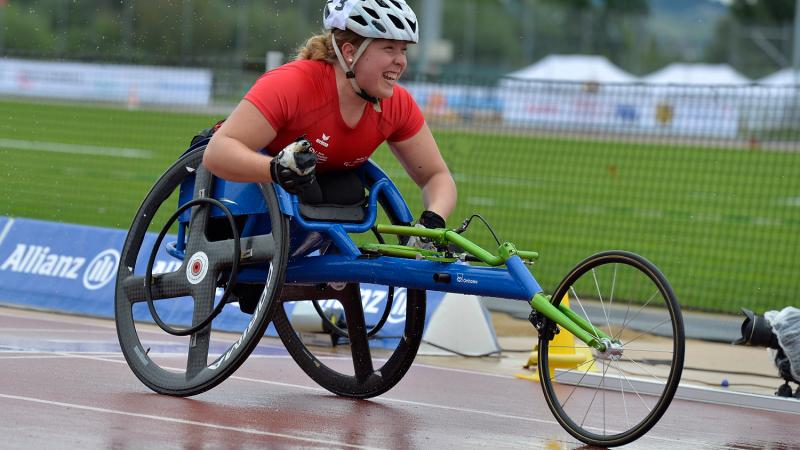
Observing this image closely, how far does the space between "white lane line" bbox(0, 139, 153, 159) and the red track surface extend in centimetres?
2000

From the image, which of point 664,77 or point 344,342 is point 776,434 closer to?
point 344,342

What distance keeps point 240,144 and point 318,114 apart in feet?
1.44

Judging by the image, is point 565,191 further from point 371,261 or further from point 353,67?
point 371,261

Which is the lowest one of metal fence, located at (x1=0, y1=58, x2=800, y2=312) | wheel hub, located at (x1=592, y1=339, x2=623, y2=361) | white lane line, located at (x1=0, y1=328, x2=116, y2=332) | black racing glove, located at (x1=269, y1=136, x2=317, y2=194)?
metal fence, located at (x1=0, y1=58, x2=800, y2=312)

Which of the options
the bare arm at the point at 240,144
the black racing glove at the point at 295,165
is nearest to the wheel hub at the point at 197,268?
the bare arm at the point at 240,144

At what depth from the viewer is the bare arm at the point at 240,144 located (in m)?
6.49

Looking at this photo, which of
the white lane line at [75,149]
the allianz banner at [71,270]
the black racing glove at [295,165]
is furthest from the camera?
the white lane line at [75,149]

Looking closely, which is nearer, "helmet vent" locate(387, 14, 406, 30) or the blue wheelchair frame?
the blue wheelchair frame

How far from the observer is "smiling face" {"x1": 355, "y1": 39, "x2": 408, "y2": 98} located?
22.1 feet

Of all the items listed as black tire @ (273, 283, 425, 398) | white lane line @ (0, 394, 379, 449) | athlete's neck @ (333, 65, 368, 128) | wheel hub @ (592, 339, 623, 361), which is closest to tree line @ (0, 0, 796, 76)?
black tire @ (273, 283, 425, 398)

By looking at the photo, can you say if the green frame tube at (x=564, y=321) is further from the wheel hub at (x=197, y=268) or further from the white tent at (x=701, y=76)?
the white tent at (x=701, y=76)

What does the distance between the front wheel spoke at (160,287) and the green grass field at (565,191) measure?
648 cm

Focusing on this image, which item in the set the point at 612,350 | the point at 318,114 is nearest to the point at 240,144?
the point at 318,114

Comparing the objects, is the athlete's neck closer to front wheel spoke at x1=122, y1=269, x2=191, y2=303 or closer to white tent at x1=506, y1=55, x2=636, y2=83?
front wheel spoke at x1=122, y1=269, x2=191, y2=303
